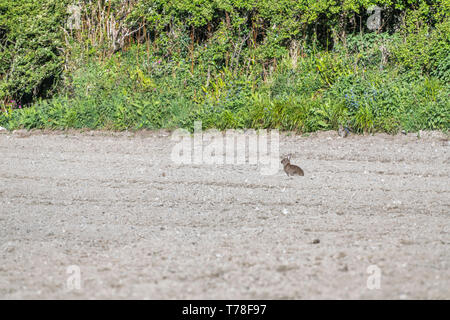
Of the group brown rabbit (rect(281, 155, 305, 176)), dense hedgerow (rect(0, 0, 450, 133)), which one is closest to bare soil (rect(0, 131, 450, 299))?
brown rabbit (rect(281, 155, 305, 176))

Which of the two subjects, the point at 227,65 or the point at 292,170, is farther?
the point at 227,65

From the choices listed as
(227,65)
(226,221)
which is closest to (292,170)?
(226,221)

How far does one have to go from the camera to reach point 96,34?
31.6 ft

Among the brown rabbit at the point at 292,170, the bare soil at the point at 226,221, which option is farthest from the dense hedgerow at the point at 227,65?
the brown rabbit at the point at 292,170

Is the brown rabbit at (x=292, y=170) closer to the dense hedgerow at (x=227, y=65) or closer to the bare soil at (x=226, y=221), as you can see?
the bare soil at (x=226, y=221)

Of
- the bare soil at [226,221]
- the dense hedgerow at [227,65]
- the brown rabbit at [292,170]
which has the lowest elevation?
the bare soil at [226,221]

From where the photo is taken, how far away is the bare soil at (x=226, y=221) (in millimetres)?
3436

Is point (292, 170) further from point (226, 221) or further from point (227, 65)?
point (227, 65)

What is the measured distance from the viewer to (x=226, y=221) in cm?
458

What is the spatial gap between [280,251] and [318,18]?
587cm

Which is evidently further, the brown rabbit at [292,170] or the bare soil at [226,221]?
the brown rabbit at [292,170]

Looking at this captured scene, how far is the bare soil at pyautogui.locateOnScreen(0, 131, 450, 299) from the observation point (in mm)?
3436

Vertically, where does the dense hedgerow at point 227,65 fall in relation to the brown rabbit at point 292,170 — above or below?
above

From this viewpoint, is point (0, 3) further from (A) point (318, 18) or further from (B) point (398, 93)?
(B) point (398, 93)
